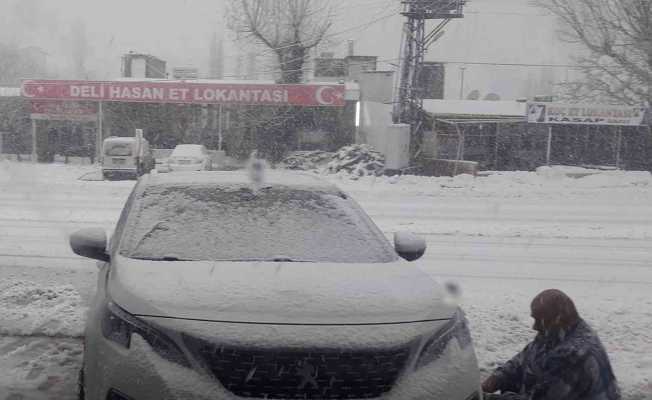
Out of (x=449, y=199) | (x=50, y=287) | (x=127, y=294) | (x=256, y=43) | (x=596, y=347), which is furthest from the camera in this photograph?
(x=256, y=43)

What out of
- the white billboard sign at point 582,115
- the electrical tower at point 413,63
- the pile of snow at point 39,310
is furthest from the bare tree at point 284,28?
the pile of snow at point 39,310

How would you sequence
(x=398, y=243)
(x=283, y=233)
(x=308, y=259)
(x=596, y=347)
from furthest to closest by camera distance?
(x=398, y=243) < (x=283, y=233) < (x=308, y=259) < (x=596, y=347)

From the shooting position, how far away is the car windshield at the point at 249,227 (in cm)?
435

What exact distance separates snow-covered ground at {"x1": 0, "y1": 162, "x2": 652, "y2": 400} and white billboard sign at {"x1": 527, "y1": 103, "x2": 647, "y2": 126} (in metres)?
6.96

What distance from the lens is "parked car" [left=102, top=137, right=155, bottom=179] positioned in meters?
27.2

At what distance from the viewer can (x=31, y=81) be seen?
34.0m

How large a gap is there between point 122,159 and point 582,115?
1995cm

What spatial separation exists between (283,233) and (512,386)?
5.27ft

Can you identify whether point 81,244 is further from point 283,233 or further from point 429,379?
point 429,379

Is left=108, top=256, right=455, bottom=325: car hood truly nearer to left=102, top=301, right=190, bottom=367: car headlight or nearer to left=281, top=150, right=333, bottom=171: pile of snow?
left=102, top=301, right=190, bottom=367: car headlight

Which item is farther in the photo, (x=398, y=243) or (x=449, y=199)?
(x=449, y=199)

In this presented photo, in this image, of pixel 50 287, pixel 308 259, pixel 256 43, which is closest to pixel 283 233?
pixel 308 259

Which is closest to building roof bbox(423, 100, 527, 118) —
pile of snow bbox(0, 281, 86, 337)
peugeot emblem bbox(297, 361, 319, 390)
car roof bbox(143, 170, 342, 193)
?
pile of snow bbox(0, 281, 86, 337)

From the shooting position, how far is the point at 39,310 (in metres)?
6.91
